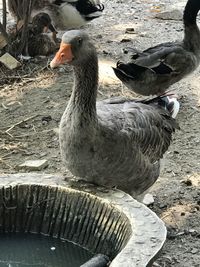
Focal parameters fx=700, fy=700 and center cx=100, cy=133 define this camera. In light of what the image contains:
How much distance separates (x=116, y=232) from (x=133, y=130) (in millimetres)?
995

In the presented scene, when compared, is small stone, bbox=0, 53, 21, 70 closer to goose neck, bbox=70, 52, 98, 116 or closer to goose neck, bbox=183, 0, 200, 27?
goose neck, bbox=183, 0, 200, 27

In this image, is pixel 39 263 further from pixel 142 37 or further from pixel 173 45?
pixel 142 37

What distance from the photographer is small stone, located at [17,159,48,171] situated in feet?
18.7

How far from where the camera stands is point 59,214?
4129 mm

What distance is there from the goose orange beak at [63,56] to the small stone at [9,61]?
3.80 meters

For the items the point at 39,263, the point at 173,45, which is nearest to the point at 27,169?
the point at 39,263

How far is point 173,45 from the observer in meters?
7.18

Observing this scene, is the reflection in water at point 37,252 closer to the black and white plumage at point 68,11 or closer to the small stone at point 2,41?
the small stone at point 2,41

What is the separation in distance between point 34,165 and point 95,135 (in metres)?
1.49

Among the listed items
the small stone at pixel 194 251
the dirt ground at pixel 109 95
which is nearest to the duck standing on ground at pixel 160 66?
the dirt ground at pixel 109 95

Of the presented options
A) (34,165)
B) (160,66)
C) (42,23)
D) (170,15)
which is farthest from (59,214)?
(170,15)

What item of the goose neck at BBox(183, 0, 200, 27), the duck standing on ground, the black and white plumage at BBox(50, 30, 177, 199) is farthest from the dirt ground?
the goose neck at BBox(183, 0, 200, 27)

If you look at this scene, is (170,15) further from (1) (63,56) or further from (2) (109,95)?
(1) (63,56)

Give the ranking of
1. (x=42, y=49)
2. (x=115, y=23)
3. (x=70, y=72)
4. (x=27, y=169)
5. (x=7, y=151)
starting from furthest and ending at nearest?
(x=115, y=23) → (x=42, y=49) → (x=70, y=72) → (x=7, y=151) → (x=27, y=169)
